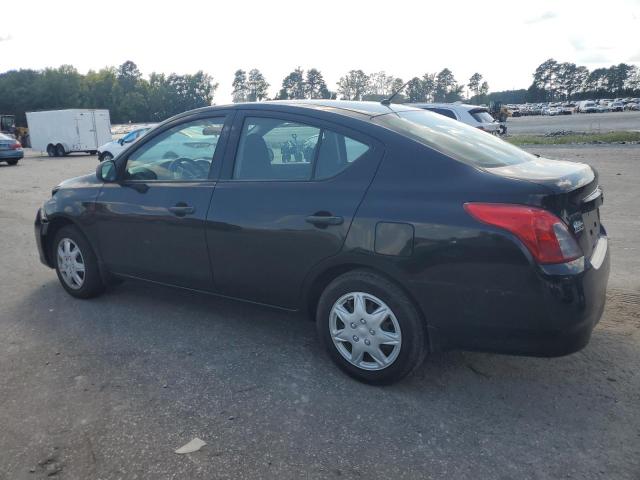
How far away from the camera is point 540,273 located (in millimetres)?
2871

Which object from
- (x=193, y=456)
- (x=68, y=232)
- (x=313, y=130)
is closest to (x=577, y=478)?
(x=193, y=456)

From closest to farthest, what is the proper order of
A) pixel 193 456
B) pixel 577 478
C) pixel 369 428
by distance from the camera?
pixel 577 478
pixel 193 456
pixel 369 428

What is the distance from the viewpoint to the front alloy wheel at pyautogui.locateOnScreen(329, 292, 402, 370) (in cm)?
334

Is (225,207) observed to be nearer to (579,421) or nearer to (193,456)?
(193,456)

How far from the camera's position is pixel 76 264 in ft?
16.7

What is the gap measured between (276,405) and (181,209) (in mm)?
1666

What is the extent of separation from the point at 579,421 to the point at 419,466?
985 mm

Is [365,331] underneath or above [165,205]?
underneath

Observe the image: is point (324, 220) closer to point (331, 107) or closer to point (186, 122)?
point (331, 107)

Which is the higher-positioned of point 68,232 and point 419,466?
point 68,232

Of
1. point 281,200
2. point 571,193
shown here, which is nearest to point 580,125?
point 571,193

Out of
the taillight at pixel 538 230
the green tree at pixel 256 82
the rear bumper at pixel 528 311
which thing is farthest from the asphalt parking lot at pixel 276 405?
the green tree at pixel 256 82

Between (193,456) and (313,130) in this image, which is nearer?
(193,456)

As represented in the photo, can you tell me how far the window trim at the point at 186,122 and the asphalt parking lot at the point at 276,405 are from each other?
1.15 metres
